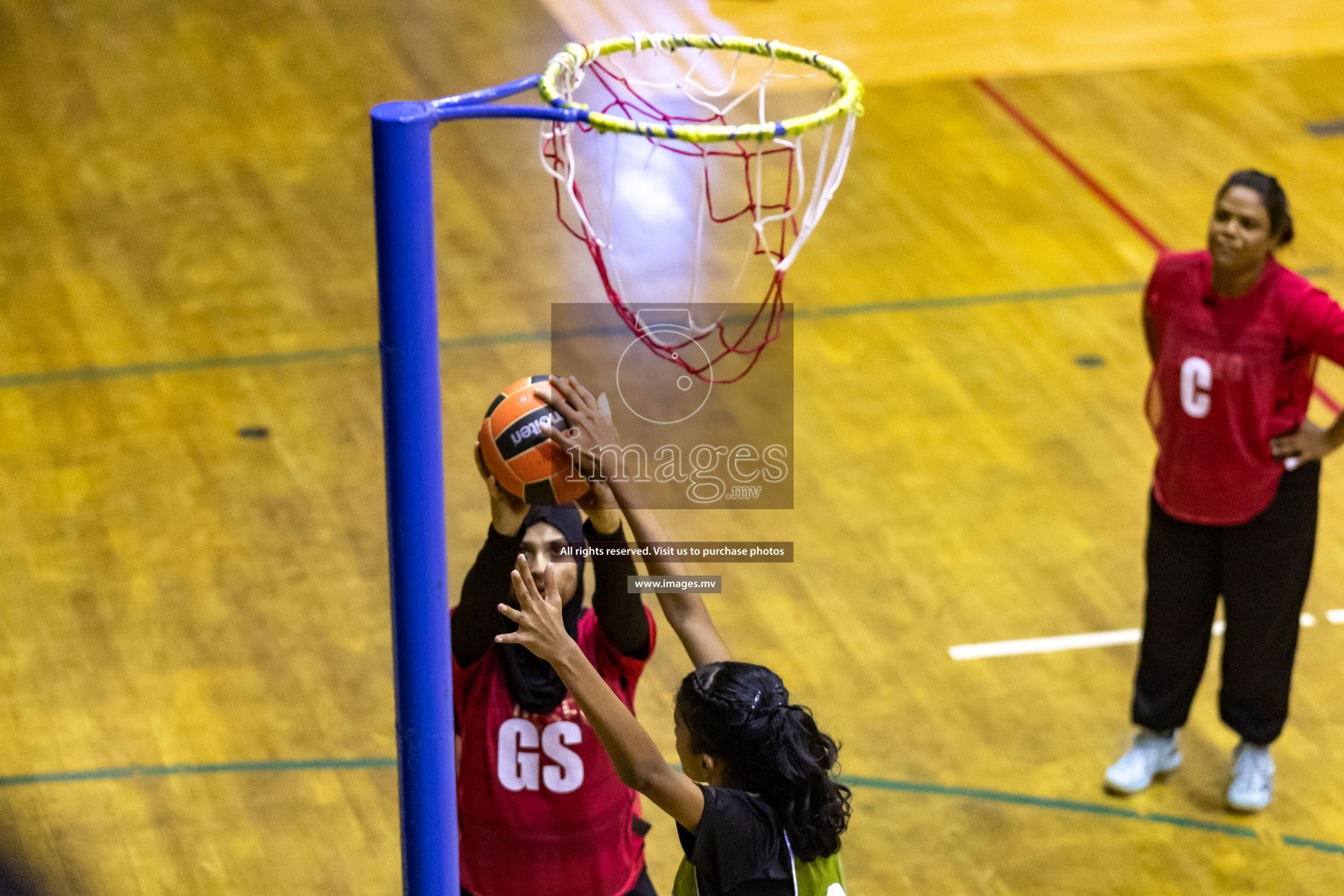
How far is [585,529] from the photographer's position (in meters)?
3.37

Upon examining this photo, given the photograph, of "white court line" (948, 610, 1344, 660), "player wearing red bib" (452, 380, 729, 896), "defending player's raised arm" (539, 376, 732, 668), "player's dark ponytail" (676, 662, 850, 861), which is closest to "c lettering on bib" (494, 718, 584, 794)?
"player wearing red bib" (452, 380, 729, 896)

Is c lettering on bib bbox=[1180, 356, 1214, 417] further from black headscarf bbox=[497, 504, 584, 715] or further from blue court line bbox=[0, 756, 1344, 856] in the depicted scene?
black headscarf bbox=[497, 504, 584, 715]

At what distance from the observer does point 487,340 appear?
711cm

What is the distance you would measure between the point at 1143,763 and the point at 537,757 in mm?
2347

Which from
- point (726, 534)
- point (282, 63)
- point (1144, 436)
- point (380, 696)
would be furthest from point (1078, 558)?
point (282, 63)

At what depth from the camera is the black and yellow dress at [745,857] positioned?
2795mm

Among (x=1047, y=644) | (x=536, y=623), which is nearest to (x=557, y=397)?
(x=536, y=623)

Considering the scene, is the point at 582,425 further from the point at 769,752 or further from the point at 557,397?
the point at 769,752

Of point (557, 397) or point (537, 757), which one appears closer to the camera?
point (557, 397)

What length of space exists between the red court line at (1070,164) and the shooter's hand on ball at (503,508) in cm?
532

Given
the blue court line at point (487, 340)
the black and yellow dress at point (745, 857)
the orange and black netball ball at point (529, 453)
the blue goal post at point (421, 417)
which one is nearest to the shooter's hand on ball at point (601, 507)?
the orange and black netball ball at point (529, 453)

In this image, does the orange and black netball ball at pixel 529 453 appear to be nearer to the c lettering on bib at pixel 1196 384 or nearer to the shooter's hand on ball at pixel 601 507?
the shooter's hand on ball at pixel 601 507

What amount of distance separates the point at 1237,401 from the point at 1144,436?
199cm

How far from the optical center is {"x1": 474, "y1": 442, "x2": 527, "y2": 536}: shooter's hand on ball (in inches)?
127
